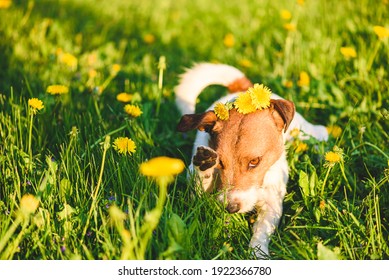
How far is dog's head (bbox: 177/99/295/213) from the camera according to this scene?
9.28 ft

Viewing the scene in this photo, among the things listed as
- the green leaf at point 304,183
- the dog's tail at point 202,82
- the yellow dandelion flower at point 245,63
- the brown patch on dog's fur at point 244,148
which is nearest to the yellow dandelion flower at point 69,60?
the dog's tail at point 202,82

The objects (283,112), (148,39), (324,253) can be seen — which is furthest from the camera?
(148,39)

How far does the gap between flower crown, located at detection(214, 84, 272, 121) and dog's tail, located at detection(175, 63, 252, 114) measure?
Result: 86 centimetres

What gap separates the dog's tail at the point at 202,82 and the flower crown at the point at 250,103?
0.86 m

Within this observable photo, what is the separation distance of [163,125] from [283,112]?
3.75ft

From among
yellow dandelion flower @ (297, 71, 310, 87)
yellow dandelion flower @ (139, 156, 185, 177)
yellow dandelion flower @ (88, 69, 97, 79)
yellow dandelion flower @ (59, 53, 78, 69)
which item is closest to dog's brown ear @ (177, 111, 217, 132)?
yellow dandelion flower @ (139, 156, 185, 177)

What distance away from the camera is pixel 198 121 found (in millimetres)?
2920

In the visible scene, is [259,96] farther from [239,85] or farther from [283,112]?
[239,85]

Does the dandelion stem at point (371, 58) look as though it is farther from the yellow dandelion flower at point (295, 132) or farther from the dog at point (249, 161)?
the dog at point (249, 161)

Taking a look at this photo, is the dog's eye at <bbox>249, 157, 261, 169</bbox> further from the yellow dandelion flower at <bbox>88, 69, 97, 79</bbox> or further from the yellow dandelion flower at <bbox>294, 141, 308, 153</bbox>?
the yellow dandelion flower at <bbox>88, 69, 97, 79</bbox>

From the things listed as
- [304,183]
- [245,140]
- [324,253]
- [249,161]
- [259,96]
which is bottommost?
[324,253]

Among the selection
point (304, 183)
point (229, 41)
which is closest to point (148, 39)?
point (229, 41)

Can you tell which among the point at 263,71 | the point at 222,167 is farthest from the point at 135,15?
the point at 222,167
